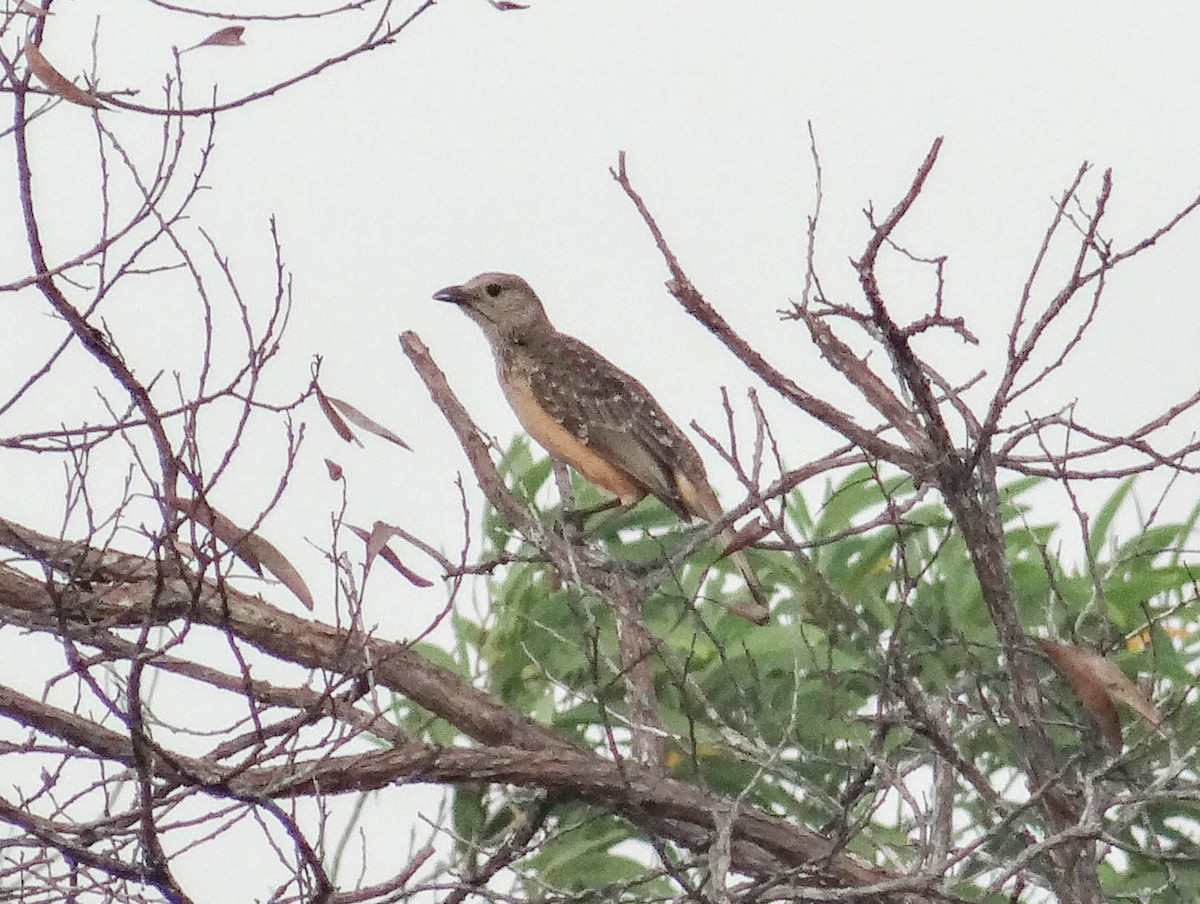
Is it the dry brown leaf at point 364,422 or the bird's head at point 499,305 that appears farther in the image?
the bird's head at point 499,305

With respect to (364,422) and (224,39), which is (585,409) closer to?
(364,422)

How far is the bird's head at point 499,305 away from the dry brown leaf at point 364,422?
114 inches

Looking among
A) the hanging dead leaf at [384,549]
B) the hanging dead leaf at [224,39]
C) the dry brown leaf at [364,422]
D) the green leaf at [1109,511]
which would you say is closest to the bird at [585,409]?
the green leaf at [1109,511]

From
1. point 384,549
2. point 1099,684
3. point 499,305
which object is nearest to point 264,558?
point 384,549

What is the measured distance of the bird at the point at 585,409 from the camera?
543 cm

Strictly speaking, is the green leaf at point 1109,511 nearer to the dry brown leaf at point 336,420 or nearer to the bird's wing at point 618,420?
the bird's wing at point 618,420

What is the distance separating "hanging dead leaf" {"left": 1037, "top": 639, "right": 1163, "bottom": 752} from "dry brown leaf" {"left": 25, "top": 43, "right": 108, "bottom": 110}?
1.88 meters

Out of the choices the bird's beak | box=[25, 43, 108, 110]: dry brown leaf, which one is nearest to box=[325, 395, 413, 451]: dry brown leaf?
box=[25, 43, 108, 110]: dry brown leaf

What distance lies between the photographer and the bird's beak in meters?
5.93

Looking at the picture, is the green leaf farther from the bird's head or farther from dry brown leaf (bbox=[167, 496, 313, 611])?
dry brown leaf (bbox=[167, 496, 313, 611])

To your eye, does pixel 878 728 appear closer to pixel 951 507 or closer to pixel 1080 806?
pixel 951 507

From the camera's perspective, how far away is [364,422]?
3096 mm

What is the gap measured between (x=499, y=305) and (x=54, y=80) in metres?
3.59

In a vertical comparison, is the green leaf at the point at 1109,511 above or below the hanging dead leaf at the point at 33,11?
Result: below
